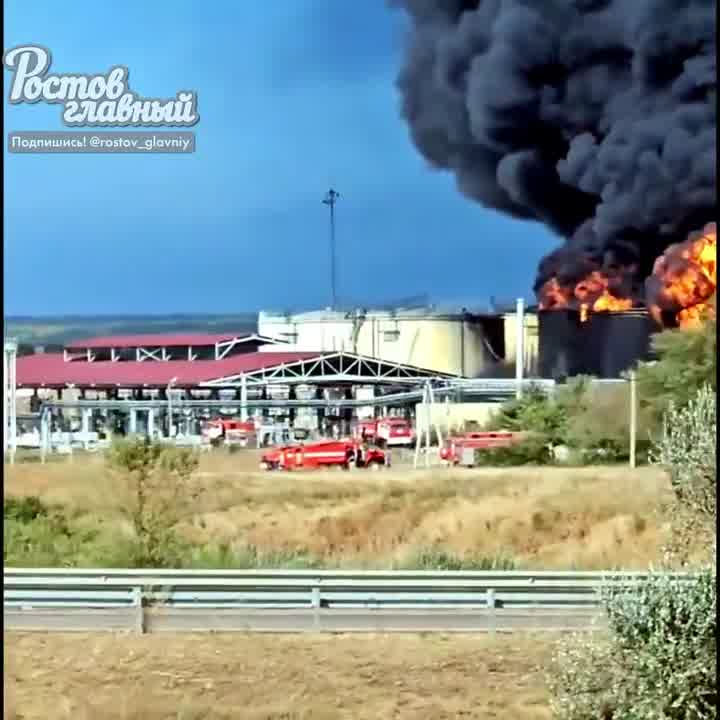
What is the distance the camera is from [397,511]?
529 centimetres

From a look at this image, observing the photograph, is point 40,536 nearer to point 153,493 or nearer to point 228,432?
point 153,493

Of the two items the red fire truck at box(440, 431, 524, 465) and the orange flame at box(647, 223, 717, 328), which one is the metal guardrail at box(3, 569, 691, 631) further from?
the orange flame at box(647, 223, 717, 328)

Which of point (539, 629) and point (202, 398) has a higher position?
point (202, 398)

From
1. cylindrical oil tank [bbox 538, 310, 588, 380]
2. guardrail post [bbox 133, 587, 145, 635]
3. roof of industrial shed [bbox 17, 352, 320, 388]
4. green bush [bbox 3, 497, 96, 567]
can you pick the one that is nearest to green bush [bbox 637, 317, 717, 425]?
cylindrical oil tank [bbox 538, 310, 588, 380]

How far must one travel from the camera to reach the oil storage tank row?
6148 mm

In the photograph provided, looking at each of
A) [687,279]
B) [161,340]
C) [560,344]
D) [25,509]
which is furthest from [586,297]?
[25,509]

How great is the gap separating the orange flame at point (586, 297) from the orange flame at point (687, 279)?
1.27ft

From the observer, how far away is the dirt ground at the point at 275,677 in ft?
12.4

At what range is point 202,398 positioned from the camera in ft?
17.8

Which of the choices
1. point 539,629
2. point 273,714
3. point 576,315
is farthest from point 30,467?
point 576,315

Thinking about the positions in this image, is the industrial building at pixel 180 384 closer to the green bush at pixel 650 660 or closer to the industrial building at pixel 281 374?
the industrial building at pixel 281 374

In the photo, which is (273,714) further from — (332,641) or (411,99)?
(411,99)

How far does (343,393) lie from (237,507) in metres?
0.83

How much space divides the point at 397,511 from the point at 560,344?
5.72ft
